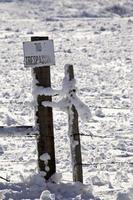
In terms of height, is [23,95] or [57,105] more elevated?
[57,105]

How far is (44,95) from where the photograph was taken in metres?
5.80

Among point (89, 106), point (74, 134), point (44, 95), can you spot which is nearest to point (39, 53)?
point (44, 95)

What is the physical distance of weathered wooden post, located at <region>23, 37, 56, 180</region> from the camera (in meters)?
5.75

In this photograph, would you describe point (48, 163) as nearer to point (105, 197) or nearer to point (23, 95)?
point (105, 197)

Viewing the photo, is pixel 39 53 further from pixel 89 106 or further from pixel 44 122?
pixel 89 106

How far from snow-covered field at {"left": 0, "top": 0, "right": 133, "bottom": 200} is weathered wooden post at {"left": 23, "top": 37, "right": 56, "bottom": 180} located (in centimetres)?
14

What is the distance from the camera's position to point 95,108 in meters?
12.2

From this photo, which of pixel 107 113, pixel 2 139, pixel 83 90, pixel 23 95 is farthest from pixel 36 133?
pixel 83 90

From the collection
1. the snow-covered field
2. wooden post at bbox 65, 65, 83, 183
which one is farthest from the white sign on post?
the snow-covered field

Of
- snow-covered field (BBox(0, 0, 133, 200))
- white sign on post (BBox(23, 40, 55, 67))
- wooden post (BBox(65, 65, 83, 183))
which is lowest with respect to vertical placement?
snow-covered field (BBox(0, 0, 133, 200))

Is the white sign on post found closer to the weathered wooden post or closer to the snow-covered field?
the weathered wooden post

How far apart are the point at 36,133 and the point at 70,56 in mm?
17130

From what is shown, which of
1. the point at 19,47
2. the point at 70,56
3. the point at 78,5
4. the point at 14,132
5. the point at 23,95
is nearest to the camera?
the point at 14,132

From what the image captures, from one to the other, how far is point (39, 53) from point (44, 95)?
0.40 metres
